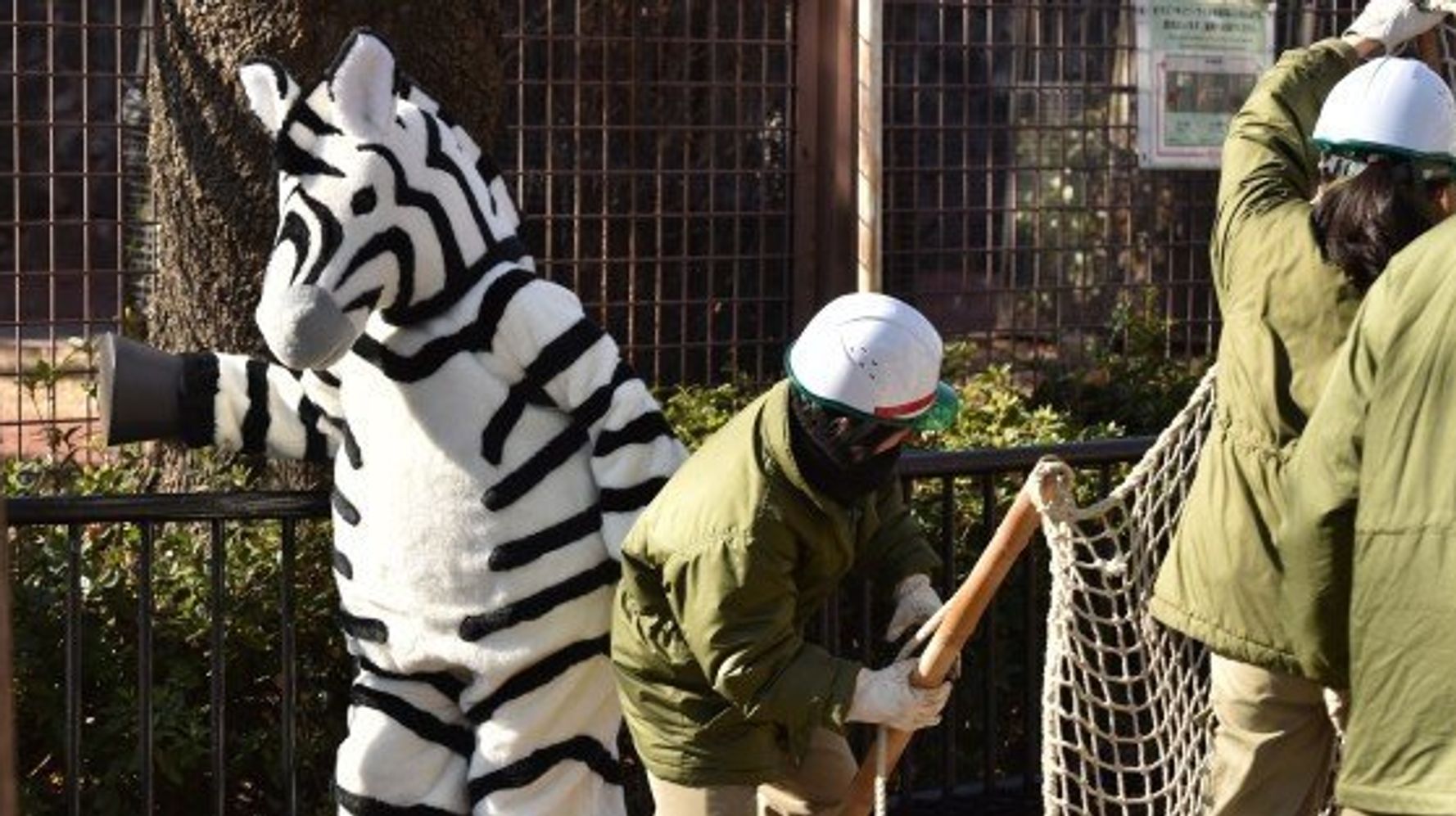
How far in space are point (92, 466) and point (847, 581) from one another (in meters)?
1.90

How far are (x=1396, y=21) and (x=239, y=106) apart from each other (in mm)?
2455

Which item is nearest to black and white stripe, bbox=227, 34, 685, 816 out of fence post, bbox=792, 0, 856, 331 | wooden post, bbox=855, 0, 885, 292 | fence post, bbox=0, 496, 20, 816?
fence post, bbox=0, 496, 20, 816

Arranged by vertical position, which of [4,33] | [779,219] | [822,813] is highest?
[4,33]

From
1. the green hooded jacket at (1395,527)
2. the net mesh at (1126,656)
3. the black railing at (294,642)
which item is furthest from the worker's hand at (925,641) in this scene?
the black railing at (294,642)

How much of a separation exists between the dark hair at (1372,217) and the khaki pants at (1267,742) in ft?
2.47

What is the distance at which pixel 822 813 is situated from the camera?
5141mm

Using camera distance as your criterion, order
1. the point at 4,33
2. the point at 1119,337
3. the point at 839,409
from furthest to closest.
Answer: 1. the point at 4,33
2. the point at 1119,337
3. the point at 839,409

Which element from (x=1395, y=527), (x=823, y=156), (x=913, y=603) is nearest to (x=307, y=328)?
(x=913, y=603)

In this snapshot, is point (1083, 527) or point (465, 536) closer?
point (465, 536)

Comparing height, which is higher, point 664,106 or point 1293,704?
point 664,106

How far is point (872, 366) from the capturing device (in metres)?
4.79

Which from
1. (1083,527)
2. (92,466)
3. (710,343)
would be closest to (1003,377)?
(710,343)

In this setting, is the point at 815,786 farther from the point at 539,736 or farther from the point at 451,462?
the point at 451,462

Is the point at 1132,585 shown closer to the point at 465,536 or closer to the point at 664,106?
the point at 465,536
